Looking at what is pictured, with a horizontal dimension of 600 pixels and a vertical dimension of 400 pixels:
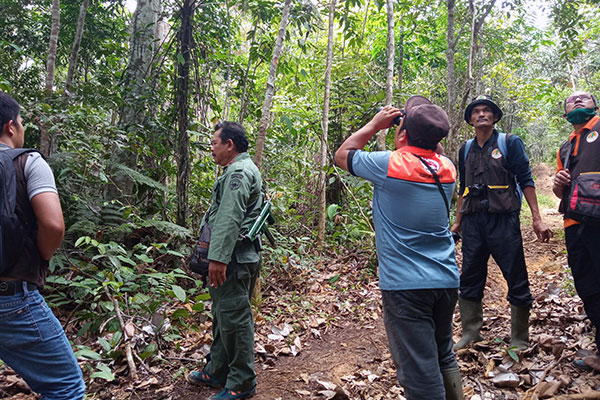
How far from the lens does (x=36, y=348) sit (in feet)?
6.57

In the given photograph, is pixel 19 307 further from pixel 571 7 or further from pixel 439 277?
pixel 571 7

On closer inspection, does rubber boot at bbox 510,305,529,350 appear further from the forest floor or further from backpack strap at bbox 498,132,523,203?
backpack strap at bbox 498,132,523,203

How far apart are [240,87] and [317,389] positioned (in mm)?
4818

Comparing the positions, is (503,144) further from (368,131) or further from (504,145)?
(368,131)

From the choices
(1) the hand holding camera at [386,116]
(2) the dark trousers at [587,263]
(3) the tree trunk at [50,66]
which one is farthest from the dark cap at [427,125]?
(3) the tree trunk at [50,66]

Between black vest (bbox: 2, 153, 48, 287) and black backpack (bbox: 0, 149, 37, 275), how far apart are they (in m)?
0.03

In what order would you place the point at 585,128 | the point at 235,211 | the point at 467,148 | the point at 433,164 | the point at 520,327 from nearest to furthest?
the point at 433,164 < the point at 235,211 < the point at 585,128 < the point at 520,327 < the point at 467,148

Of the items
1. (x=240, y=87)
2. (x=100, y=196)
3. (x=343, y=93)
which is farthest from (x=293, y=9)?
(x=100, y=196)

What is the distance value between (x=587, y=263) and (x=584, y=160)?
33.1 inches

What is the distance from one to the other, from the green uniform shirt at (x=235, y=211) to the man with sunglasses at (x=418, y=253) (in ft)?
3.37

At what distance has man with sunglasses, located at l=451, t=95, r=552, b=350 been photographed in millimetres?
3486

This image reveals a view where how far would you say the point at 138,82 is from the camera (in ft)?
18.6

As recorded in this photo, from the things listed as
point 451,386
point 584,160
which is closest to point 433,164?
point 451,386

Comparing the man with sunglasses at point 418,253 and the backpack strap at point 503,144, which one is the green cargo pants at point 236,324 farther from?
the backpack strap at point 503,144
